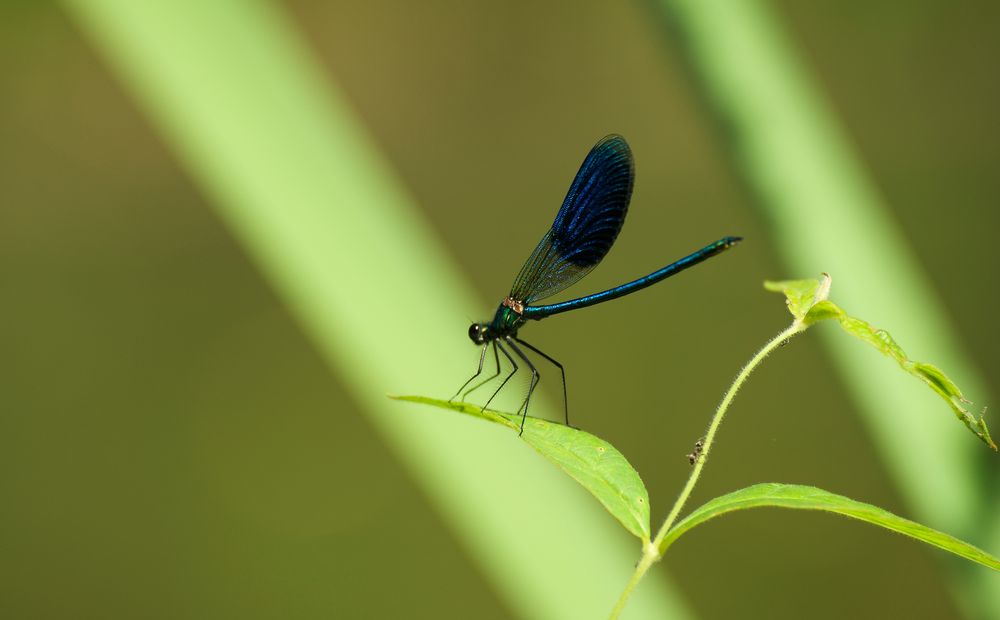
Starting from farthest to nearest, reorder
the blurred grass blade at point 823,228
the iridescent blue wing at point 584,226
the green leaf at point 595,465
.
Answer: the iridescent blue wing at point 584,226 < the blurred grass blade at point 823,228 < the green leaf at point 595,465

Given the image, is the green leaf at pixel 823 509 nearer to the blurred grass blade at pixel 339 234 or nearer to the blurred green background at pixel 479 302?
the blurred grass blade at pixel 339 234

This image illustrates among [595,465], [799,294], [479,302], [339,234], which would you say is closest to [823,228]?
[799,294]

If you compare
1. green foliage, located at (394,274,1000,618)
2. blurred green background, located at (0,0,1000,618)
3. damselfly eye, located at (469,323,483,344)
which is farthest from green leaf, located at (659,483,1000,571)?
blurred green background, located at (0,0,1000,618)

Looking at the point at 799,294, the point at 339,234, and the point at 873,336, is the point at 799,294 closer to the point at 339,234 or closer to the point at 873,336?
the point at 873,336

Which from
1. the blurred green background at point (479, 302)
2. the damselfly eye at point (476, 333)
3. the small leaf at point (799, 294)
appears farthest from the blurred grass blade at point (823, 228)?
the blurred green background at point (479, 302)

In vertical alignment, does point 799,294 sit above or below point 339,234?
below

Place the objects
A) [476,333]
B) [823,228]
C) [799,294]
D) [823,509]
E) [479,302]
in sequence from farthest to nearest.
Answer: [479,302], [476,333], [823,228], [799,294], [823,509]
